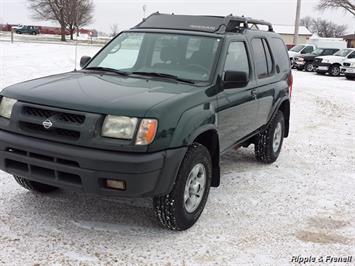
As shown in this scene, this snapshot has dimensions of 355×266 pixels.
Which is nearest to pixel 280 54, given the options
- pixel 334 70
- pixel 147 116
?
pixel 147 116

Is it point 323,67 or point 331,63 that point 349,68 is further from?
point 323,67

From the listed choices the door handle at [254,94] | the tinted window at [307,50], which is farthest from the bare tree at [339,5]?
the door handle at [254,94]

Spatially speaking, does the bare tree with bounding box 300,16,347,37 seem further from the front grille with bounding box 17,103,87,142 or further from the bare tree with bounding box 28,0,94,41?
the front grille with bounding box 17,103,87,142

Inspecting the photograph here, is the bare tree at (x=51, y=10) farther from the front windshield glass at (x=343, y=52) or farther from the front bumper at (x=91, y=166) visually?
the front bumper at (x=91, y=166)

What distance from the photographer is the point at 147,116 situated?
358 cm

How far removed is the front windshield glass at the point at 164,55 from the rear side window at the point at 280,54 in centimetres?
191

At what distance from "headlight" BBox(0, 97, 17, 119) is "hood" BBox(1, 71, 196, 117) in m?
0.05

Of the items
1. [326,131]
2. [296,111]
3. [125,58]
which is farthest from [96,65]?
[296,111]

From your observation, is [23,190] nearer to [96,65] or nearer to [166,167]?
[96,65]

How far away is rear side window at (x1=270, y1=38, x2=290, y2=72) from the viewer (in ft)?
21.6

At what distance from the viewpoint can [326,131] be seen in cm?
930

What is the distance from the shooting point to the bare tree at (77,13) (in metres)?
60.1

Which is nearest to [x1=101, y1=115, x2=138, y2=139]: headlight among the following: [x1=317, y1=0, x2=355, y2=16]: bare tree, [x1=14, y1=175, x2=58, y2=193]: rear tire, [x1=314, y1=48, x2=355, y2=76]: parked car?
[x1=14, y1=175, x2=58, y2=193]: rear tire

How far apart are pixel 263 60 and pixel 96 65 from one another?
2.21m
